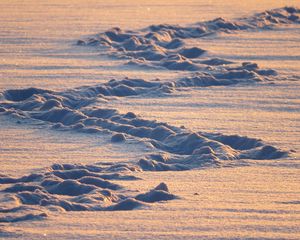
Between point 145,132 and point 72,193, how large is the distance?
141cm

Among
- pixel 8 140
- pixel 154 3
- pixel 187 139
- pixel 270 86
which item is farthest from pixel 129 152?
pixel 154 3

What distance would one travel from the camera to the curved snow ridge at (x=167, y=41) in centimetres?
816

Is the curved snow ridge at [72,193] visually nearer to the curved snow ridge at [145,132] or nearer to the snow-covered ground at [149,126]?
the snow-covered ground at [149,126]

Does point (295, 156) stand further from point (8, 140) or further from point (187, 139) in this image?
point (8, 140)

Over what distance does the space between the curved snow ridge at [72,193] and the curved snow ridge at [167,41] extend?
10.5 feet

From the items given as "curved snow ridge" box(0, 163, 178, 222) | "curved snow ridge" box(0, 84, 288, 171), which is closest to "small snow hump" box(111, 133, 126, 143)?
"curved snow ridge" box(0, 84, 288, 171)

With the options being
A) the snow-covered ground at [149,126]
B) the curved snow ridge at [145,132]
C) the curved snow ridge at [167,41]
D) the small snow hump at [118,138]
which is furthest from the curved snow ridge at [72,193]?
the curved snow ridge at [167,41]

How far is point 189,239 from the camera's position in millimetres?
3881

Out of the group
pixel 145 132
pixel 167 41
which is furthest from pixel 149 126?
pixel 167 41

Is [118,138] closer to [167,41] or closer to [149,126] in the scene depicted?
[149,126]

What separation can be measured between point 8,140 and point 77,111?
745 millimetres

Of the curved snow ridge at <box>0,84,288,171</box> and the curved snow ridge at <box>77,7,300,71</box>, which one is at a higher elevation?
the curved snow ridge at <box>77,7,300,71</box>

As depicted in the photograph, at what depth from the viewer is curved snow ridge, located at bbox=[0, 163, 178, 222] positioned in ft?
14.2

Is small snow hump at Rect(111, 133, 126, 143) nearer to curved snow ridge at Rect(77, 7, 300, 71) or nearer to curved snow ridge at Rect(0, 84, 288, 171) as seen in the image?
curved snow ridge at Rect(0, 84, 288, 171)
